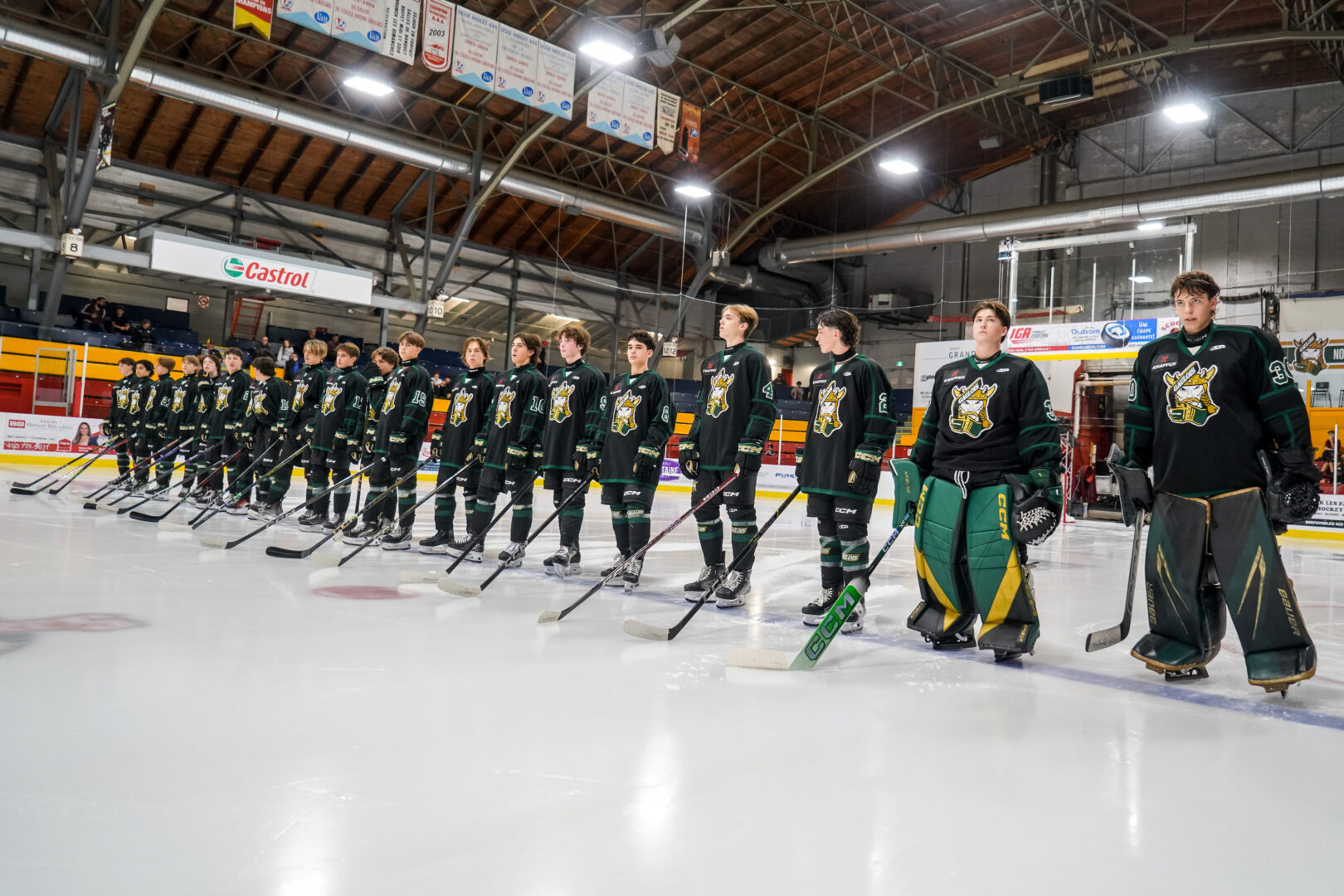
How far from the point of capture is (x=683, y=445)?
15.7 ft

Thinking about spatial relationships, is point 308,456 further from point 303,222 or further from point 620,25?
point 303,222

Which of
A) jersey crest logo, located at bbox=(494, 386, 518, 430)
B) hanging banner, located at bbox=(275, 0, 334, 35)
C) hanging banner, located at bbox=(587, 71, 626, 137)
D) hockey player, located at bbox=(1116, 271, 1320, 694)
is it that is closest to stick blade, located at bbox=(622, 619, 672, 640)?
hockey player, located at bbox=(1116, 271, 1320, 694)

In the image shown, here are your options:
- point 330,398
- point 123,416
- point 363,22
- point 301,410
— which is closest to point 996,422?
point 330,398

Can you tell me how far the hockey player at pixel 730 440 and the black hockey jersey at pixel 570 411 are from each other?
34.6 inches

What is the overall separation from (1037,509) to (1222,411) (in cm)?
67

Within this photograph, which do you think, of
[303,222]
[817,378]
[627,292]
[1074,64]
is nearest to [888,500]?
[1074,64]

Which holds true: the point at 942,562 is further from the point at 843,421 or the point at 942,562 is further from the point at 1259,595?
the point at 1259,595

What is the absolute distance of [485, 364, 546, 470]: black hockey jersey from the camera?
5.68 m

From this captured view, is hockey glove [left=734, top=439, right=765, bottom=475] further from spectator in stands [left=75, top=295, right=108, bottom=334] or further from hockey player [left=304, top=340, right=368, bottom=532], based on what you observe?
spectator in stands [left=75, top=295, right=108, bottom=334]

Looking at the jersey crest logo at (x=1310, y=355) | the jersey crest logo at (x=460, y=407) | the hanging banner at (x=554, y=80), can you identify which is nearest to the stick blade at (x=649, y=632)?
the jersey crest logo at (x=460, y=407)

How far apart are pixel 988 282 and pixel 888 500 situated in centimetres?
928

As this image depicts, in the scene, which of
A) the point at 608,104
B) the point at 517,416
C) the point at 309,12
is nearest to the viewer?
the point at 517,416

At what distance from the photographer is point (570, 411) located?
217 inches

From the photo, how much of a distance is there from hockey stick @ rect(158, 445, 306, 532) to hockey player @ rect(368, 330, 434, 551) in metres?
1.14
